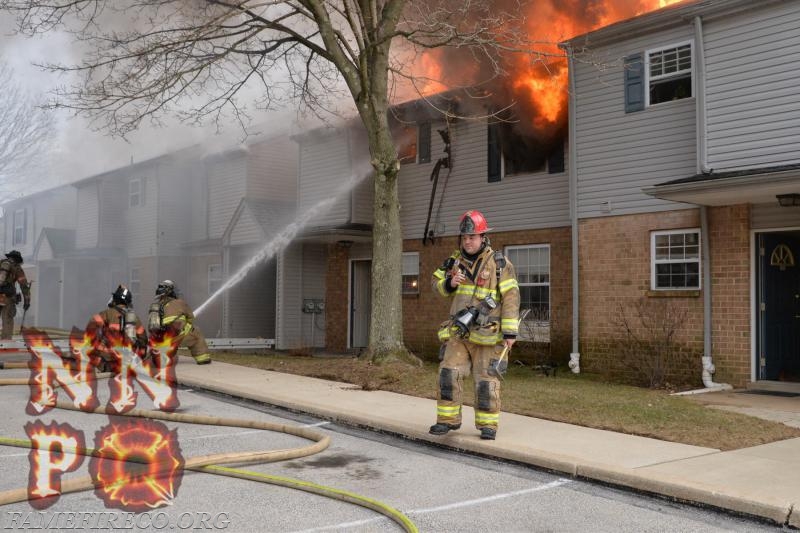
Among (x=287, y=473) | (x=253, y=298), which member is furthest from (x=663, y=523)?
(x=253, y=298)

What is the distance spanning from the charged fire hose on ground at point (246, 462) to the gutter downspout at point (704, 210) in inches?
290

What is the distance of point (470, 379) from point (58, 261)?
81.4ft

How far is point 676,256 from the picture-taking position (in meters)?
13.0

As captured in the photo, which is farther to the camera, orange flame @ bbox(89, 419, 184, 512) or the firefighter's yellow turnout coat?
the firefighter's yellow turnout coat

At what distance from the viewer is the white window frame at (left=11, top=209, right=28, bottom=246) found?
36562mm

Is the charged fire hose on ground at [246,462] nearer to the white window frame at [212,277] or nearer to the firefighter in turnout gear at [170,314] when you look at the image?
the firefighter in turnout gear at [170,314]

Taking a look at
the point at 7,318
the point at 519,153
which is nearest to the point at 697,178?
the point at 519,153

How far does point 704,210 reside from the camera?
1242cm

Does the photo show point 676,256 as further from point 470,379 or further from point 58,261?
point 58,261

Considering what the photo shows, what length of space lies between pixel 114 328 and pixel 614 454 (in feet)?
26.1

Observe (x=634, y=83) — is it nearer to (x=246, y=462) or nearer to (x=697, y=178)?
(x=697, y=178)

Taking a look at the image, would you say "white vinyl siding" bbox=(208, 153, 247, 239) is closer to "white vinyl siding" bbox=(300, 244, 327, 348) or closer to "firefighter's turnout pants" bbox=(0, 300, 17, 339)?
"white vinyl siding" bbox=(300, 244, 327, 348)

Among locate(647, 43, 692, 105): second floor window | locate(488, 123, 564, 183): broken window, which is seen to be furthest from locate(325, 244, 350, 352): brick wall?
locate(647, 43, 692, 105): second floor window

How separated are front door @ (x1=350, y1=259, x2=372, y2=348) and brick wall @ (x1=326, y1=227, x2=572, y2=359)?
0.20 m
